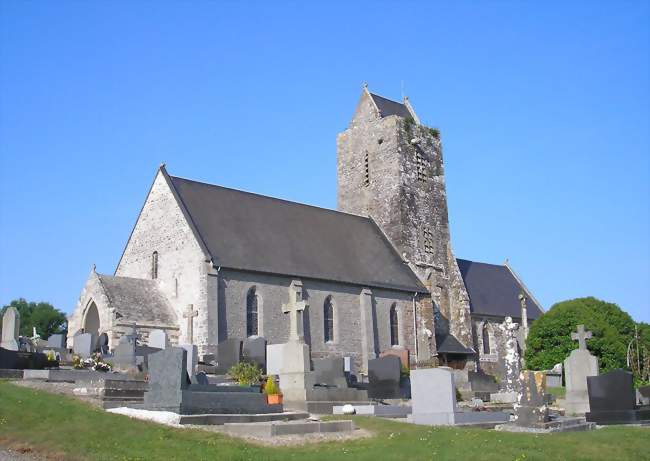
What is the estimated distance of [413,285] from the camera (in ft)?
119

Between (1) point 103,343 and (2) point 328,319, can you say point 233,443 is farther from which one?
(2) point 328,319

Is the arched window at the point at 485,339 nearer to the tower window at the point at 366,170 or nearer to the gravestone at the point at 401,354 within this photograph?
the gravestone at the point at 401,354

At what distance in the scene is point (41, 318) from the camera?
63938 millimetres

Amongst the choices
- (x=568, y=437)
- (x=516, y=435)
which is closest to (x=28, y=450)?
(x=516, y=435)

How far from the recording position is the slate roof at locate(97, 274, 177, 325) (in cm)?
2711

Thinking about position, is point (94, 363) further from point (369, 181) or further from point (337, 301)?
point (369, 181)

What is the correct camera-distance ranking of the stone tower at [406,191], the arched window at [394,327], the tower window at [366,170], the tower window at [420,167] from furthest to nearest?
the tower window at [366,170] → the tower window at [420,167] → the stone tower at [406,191] → the arched window at [394,327]

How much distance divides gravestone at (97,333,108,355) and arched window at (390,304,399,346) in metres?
14.5

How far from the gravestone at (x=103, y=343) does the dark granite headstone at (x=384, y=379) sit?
931 centimetres

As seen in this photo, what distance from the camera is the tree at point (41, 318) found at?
6309 centimetres

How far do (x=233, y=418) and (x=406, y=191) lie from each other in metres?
27.4

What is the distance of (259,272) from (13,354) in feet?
41.0

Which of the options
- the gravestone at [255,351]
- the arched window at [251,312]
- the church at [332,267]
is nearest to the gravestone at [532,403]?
the church at [332,267]

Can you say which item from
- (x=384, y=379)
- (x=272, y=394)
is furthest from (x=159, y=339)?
(x=272, y=394)
